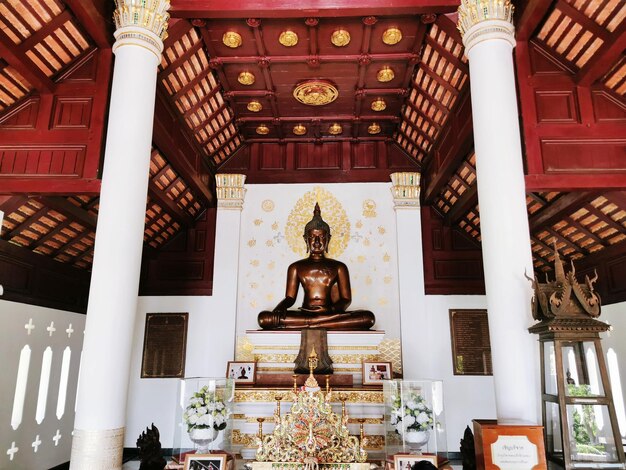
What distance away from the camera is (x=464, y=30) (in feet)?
16.3

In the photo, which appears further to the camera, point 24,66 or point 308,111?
point 308,111

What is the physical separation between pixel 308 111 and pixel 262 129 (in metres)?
0.98

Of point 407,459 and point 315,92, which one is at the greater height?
point 315,92

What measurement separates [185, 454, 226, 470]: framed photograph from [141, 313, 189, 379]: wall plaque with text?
449 cm

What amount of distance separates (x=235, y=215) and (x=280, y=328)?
2.63 m

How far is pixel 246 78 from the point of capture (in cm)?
712

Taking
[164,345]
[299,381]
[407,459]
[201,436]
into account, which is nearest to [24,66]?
[201,436]

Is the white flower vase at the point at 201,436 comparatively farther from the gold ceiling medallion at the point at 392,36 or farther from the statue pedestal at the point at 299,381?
the gold ceiling medallion at the point at 392,36

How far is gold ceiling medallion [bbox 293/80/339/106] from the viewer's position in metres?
7.25

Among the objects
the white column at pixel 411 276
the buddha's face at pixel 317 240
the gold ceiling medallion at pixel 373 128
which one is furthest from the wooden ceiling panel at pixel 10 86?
the white column at pixel 411 276

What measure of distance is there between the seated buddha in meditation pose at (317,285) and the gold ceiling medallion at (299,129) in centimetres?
156

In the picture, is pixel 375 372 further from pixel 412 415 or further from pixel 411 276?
pixel 411 276

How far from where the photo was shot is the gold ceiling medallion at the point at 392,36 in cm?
611

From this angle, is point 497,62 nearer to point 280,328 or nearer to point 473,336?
point 280,328
